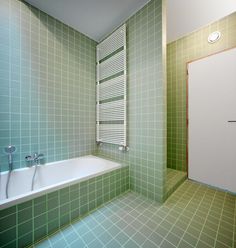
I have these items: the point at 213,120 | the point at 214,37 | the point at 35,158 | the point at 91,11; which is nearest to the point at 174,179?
the point at 213,120

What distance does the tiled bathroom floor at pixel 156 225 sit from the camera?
1093 mm

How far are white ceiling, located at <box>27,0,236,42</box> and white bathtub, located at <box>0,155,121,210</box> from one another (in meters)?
2.12

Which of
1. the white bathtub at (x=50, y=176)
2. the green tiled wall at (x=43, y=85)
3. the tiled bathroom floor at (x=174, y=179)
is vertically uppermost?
the green tiled wall at (x=43, y=85)

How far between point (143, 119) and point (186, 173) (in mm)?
1341

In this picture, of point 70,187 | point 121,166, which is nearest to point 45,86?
point 70,187

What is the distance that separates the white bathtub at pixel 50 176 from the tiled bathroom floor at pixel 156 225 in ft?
1.33

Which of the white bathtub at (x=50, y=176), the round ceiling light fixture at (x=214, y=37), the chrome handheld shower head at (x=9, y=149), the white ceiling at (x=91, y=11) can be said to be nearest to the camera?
the white bathtub at (x=50, y=176)

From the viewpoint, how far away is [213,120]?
6.51 feet

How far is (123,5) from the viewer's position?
1.71 meters

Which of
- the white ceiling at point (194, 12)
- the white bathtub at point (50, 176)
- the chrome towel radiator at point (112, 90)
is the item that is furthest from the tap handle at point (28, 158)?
the white ceiling at point (194, 12)

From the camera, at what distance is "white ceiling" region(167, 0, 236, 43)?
1705mm

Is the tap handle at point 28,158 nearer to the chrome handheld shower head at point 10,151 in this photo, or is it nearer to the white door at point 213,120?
the chrome handheld shower head at point 10,151

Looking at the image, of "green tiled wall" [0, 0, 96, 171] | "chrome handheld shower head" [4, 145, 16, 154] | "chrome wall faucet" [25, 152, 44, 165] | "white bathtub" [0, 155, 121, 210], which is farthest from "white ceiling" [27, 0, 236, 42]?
"white bathtub" [0, 155, 121, 210]

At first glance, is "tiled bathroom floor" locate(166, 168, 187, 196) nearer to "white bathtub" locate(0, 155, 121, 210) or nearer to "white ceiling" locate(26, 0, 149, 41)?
"white bathtub" locate(0, 155, 121, 210)
